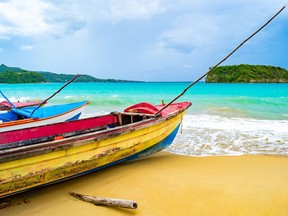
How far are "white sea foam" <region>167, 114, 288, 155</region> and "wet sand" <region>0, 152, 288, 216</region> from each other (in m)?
1.16

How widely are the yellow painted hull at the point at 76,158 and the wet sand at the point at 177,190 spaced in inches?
14.6

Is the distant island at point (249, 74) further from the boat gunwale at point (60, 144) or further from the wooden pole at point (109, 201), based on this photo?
the wooden pole at point (109, 201)

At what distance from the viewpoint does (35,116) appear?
859 centimetres

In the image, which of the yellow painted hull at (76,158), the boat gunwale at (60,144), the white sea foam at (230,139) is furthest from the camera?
the white sea foam at (230,139)

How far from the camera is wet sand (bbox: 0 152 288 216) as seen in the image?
4066 millimetres

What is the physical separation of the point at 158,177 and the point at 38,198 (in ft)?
7.63

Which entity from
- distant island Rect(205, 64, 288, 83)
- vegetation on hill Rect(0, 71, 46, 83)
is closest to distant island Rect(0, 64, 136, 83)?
vegetation on hill Rect(0, 71, 46, 83)

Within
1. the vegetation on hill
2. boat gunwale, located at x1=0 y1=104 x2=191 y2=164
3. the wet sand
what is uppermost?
the vegetation on hill

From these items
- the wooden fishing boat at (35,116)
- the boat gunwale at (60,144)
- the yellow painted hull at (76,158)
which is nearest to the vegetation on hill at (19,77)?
the wooden fishing boat at (35,116)

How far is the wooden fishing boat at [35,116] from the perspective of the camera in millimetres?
7676

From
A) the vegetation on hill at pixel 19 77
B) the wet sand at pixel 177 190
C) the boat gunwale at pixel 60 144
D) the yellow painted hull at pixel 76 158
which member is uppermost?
the vegetation on hill at pixel 19 77

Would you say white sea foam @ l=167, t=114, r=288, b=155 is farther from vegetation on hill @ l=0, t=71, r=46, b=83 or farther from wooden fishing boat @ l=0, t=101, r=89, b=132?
vegetation on hill @ l=0, t=71, r=46, b=83

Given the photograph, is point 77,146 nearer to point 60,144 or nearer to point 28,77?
point 60,144

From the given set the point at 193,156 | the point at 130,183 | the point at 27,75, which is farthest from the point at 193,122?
the point at 27,75
